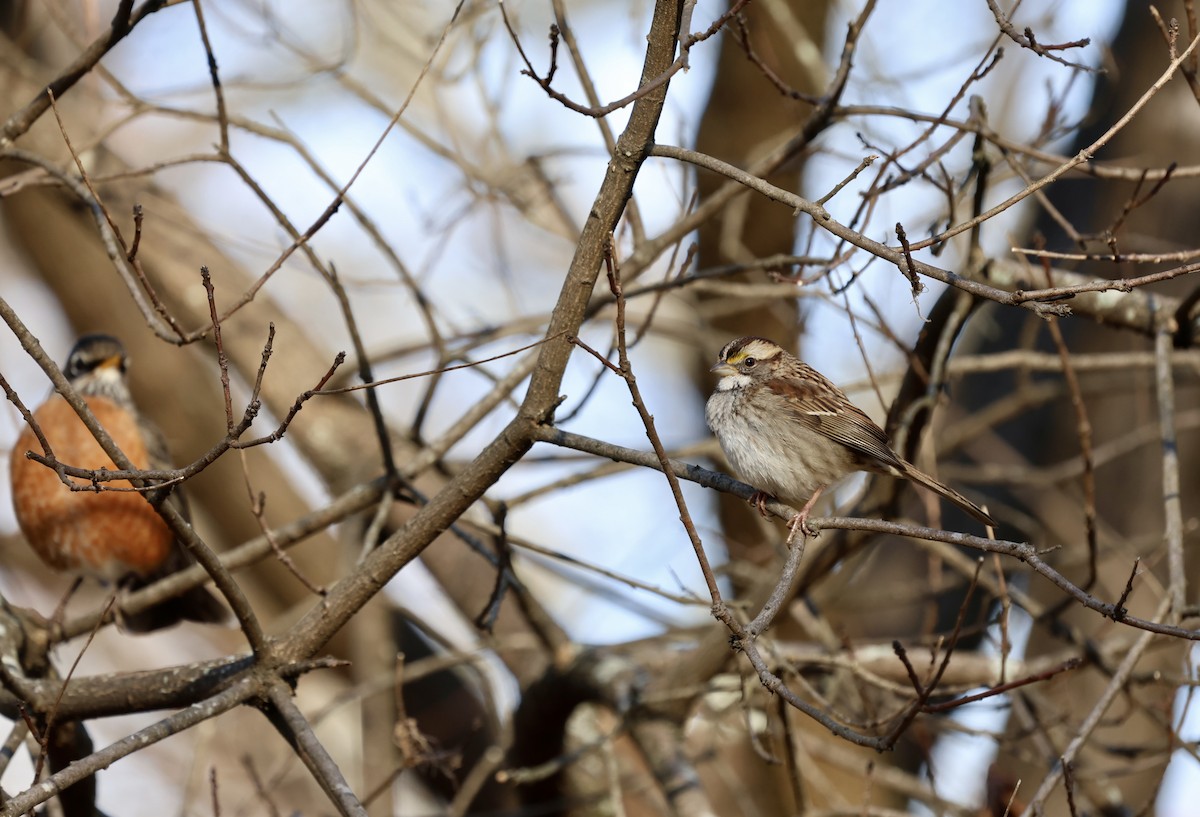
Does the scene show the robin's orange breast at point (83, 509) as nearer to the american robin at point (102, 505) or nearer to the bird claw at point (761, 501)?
the american robin at point (102, 505)

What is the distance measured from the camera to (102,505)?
590cm

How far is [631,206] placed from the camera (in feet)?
17.8

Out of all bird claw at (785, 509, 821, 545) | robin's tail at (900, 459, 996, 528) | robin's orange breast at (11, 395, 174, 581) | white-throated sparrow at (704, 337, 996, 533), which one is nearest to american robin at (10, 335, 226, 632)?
robin's orange breast at (11, 395, 174, 581)

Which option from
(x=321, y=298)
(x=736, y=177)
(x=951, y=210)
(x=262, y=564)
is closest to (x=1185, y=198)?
(x=951, y=210)

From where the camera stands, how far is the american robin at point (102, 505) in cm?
590

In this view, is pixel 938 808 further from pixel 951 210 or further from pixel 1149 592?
pixel 1149 592

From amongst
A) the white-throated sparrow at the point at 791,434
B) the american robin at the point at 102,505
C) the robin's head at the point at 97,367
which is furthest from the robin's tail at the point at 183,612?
the white-throated sparrow at the point at 791,434

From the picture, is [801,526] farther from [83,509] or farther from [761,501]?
[83,509]

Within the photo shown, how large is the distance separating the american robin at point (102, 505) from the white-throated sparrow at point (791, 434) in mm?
2948

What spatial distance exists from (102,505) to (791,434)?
3.55 m

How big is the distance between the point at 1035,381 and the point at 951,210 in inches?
186

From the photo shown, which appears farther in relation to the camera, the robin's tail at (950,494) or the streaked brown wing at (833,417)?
the streaked brown wing at (833,417)

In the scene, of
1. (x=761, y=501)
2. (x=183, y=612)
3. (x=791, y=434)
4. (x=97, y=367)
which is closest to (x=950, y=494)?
(x=761, y=501)

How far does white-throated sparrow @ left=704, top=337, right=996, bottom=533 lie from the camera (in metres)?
4.66
